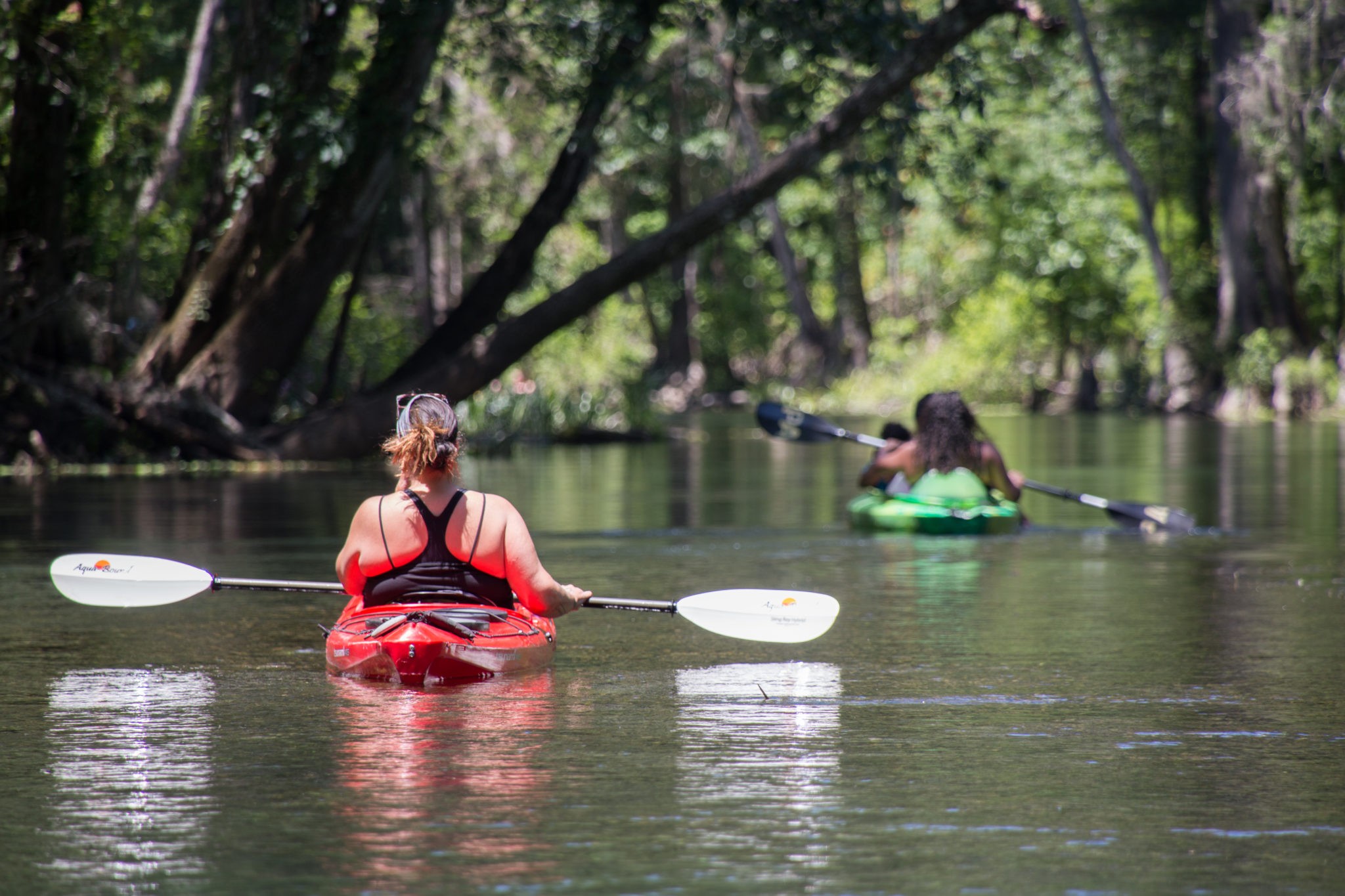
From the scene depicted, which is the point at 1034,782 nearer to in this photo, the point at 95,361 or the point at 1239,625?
the point at 1239,625

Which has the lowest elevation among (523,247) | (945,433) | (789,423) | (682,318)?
(945,433)

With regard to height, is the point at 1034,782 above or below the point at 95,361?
below

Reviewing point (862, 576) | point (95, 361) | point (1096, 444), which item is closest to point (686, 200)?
point (1096, 444)

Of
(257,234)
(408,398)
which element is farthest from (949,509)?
(257,234)

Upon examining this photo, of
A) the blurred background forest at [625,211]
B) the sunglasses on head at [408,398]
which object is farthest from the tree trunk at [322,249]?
the sunglasses on head at [408,398]

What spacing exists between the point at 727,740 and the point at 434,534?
1.80m

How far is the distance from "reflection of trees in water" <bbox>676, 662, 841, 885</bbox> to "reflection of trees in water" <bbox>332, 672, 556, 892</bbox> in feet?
1.57

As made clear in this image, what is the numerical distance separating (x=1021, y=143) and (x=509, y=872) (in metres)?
54.0

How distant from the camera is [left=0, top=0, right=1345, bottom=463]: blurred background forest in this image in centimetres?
2422

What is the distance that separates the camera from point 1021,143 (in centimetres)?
5722

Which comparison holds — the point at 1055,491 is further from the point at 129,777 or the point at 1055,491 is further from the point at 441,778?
the point at 129,777

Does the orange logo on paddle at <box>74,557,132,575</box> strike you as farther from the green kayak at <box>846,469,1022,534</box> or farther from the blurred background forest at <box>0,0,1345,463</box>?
the blurred background forest at <box>0,0,1345,463</box>

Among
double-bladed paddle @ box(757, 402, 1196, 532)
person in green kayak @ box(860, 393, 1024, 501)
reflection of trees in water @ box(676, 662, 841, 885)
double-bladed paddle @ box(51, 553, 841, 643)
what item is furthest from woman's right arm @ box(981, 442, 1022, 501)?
reflection of trees in water @ box(676, 662, 841, 885)

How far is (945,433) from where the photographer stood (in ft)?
50.2
